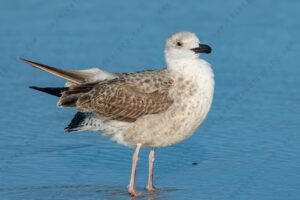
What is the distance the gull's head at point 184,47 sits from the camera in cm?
878

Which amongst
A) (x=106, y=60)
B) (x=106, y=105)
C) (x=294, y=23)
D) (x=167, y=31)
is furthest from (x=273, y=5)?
(x=106, y=105)

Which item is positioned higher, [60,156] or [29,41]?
[29,41]

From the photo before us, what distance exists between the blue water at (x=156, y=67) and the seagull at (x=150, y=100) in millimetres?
397

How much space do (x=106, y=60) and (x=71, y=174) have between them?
138 inches

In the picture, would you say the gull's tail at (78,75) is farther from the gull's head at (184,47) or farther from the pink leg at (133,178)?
the pink leg at (133,178)

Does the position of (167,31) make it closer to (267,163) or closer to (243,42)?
(243,42)

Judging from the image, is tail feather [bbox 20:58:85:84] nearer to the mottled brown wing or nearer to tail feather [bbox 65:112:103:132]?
the mottled brown wing

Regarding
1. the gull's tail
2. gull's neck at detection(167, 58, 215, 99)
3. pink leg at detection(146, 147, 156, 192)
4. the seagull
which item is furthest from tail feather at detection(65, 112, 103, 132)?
gull's neck at detection(167, 58, 215, 99)

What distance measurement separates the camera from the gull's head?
8.78 metres

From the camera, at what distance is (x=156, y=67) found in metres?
11.7

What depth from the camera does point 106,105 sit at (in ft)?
28.9

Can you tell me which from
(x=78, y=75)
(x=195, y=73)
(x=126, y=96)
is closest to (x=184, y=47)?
(x=195, y=73)

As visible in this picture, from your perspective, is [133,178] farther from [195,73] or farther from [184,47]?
[184,47]

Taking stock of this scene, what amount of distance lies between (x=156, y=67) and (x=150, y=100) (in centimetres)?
305
